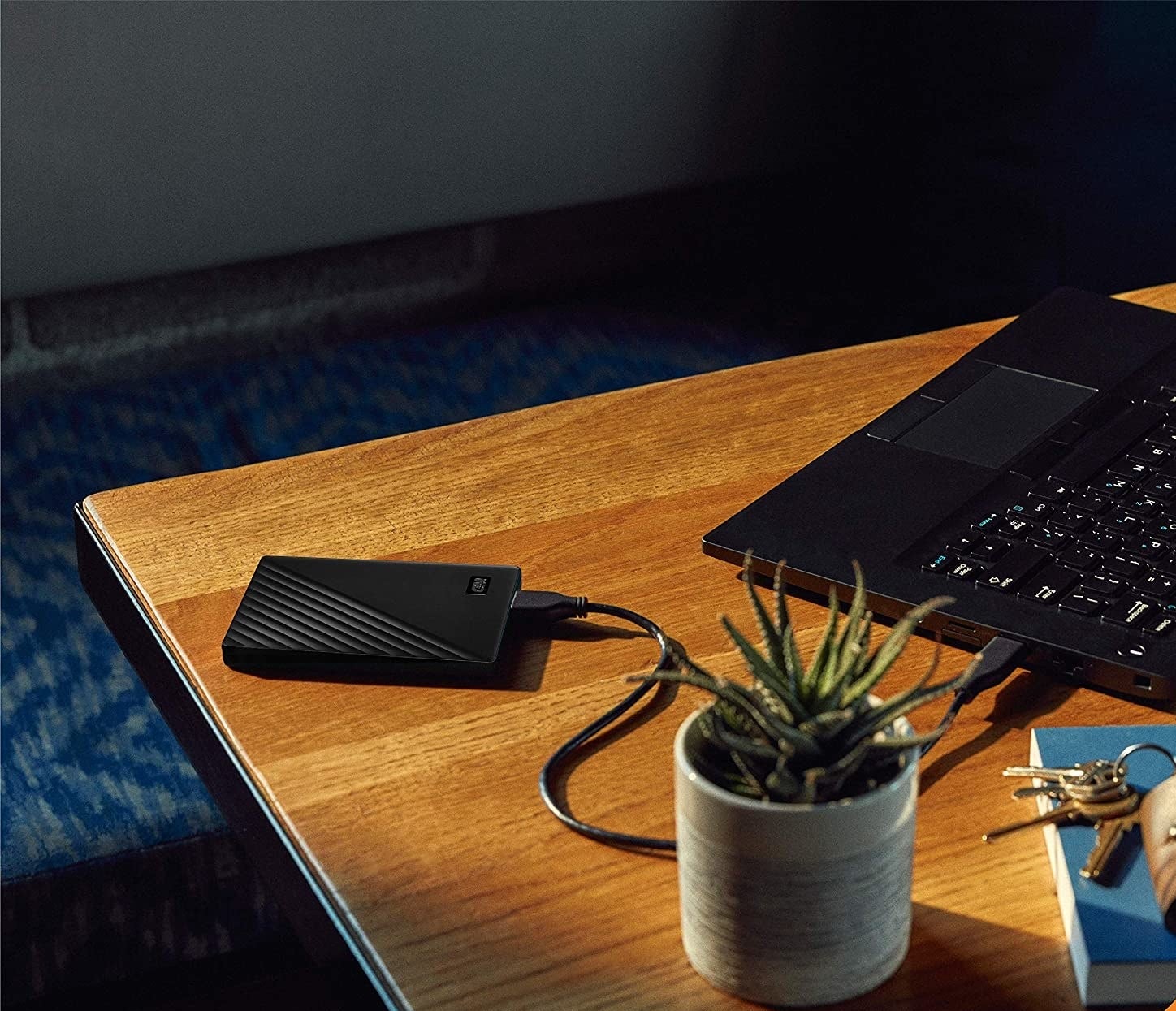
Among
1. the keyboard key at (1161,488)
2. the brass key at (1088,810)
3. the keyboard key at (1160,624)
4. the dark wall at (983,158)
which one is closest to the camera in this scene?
the brass key at (1088,810)

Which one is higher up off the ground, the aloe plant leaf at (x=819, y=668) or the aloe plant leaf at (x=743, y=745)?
the aloe plant leaf at (x=819, y=668)

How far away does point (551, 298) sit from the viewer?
2.17 metres

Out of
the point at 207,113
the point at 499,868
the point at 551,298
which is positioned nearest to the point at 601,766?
the point at 499,868

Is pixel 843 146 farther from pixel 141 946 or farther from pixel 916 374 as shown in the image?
pixel 141 946

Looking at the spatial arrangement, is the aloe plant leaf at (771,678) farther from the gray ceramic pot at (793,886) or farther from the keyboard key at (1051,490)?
the keyboard key at (1051,490)

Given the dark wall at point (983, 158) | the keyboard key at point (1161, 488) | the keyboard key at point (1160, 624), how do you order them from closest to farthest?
the keyboard key at point (1160, 624) < the keyboard key at point (1161, 488) < the dark wall at point (983, 158)

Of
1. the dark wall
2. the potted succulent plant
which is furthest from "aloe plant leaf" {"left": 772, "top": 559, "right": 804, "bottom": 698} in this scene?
the dark wall

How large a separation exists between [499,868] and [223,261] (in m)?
1.44

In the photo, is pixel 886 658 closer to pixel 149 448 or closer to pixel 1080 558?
pixel 1080 558

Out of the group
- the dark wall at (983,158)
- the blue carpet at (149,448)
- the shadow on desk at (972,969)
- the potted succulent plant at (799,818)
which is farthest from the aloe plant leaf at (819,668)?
the dark wall at (983,158)

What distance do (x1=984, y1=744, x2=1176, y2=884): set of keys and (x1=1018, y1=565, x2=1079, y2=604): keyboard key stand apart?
0.11 m

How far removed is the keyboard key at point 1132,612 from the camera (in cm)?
70

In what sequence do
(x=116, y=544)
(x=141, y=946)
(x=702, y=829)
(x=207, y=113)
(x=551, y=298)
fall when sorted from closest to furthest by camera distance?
(x=702, y=829) → (x=116, y=544) → (x=141, y=946) → (x=207, y=113) → (x=551, y=298)

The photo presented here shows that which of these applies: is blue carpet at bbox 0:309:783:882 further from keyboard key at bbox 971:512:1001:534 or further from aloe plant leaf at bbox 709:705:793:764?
aloe plant leaf at bbox 709:705:793:764
